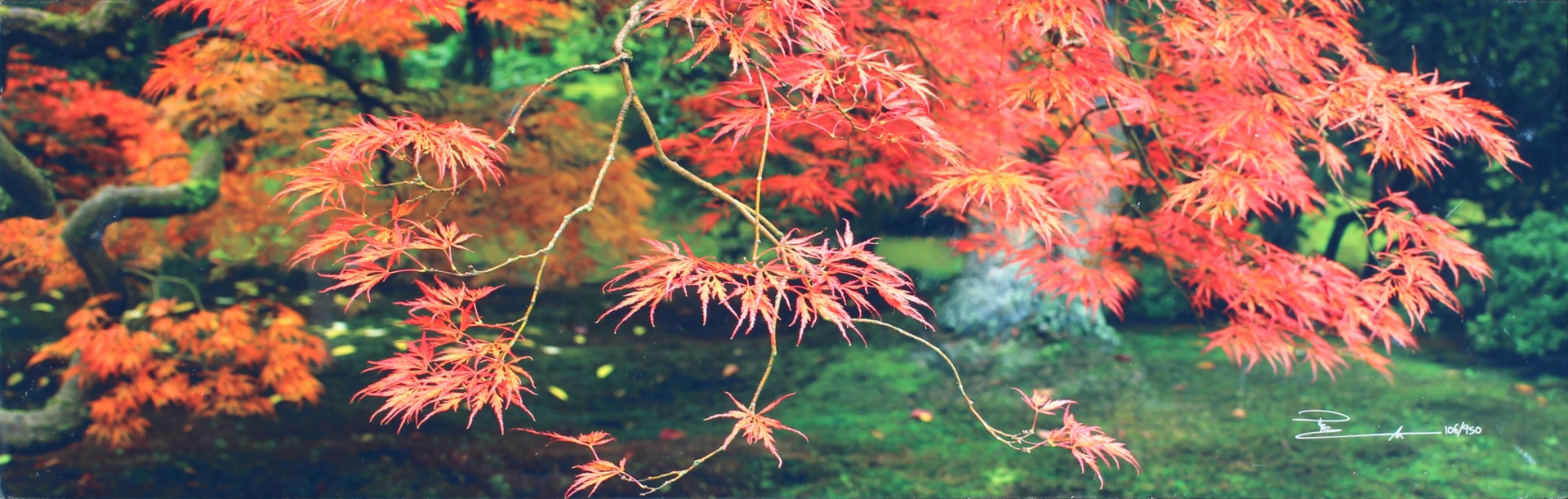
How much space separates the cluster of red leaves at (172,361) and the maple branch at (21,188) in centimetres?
34

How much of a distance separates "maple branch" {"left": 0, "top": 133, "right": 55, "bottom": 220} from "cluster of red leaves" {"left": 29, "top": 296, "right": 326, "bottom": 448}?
336 millimetres

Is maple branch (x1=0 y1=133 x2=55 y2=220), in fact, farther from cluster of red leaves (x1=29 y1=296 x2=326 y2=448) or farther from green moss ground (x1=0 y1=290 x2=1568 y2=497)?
green moss ground (x1=0 y1=290 x2=1568 y2=497)

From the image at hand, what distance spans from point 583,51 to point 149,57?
172 centimetres

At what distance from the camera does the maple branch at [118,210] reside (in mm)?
2953

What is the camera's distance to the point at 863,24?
7.47 ft

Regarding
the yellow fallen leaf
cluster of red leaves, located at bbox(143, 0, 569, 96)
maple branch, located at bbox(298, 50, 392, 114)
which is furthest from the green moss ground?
cluster of red leaves, located at bbox(143, 0, 569, 96)

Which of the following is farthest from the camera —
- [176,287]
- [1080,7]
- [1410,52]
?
[1410,52]

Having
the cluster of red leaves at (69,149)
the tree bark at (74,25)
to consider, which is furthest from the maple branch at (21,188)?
the tree bark at (74,25)

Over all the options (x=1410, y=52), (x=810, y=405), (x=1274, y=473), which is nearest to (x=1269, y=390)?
(x=1274, y=473)

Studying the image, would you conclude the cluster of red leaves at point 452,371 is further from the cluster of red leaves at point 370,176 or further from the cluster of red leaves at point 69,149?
the cluster of red leaves at point 69,149

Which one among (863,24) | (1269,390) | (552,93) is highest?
(863,24)

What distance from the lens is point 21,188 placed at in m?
2.88

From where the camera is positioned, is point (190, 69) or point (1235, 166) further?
point (190, 69)

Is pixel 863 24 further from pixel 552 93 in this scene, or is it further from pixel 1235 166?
pixel 552 93
